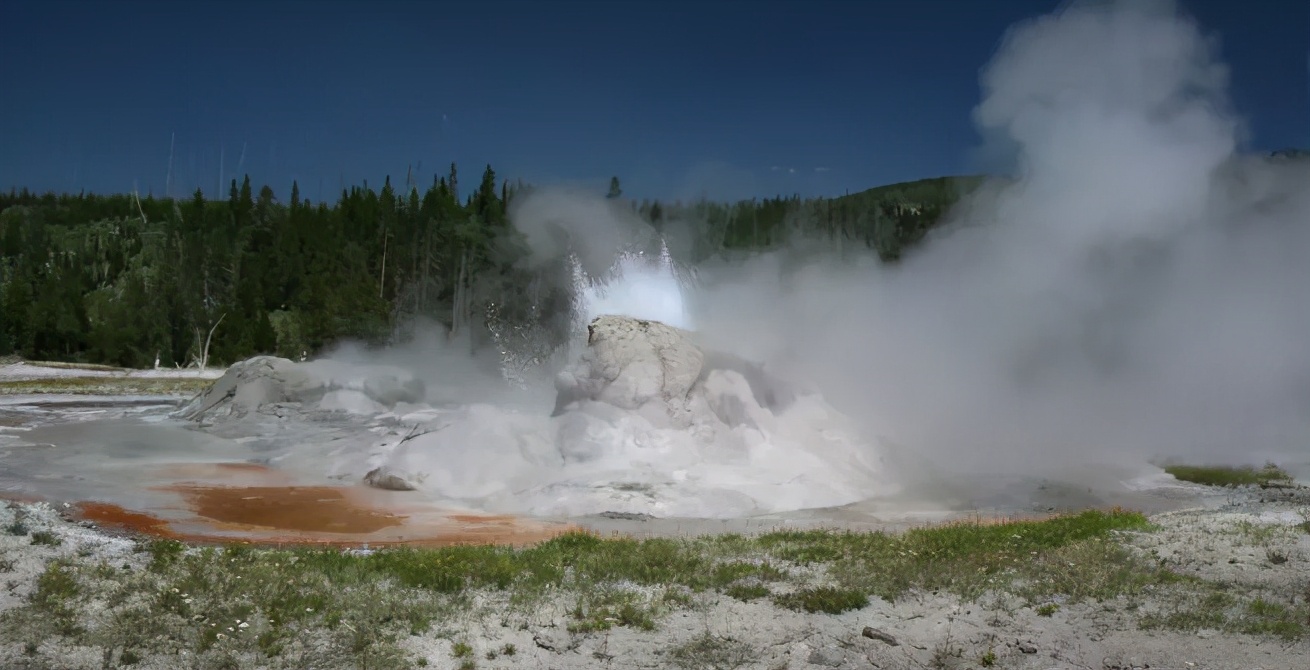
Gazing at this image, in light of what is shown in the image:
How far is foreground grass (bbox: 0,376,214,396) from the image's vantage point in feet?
88.3

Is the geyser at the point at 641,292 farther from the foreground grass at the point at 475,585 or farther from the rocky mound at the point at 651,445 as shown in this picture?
the foreground grass at the point at 475,585

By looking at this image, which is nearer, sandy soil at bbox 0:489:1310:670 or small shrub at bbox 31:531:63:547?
sandy soil at bbox 0:489:1310:670

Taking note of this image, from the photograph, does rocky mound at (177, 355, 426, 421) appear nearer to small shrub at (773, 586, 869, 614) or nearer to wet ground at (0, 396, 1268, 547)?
wet ground at (0, 396, 1268, 547)

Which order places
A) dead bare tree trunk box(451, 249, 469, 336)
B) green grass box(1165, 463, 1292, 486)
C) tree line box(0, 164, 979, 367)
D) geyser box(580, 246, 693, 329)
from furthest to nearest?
1. dead bare tree trunk box(451, 249, 469, 336)
2. tree line box(0, 164, 979, 367)
3. geyser box(580, 246, 693, 329)
4. green grass box(1165, 463, 1292, 486)

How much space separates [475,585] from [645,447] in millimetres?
6551

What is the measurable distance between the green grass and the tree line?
9.85 metres

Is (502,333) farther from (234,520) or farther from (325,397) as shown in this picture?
(234,520)

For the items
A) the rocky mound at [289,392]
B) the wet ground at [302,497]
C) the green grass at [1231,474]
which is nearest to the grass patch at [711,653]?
the wet ground at [302,497]

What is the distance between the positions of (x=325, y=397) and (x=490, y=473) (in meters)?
9.30

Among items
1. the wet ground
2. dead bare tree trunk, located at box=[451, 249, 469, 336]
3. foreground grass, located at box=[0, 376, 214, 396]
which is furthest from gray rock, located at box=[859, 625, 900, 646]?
dead bare tree trunk, located at box=[451, 249, 469, 336]

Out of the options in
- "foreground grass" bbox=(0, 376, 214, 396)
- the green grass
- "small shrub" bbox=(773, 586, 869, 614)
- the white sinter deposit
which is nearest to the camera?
"small shrub" bbox=(773, 586, 869, 614)

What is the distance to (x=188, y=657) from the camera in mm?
5828

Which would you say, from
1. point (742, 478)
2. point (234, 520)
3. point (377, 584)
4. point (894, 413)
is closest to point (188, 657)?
point (377, 584)

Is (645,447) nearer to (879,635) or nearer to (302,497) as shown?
(302,497)
